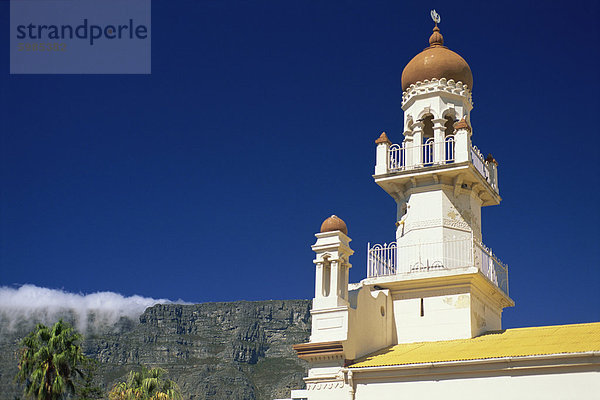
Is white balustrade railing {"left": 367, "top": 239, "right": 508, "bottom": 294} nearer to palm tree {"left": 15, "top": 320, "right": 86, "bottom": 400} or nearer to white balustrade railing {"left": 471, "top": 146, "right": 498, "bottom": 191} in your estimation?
white balustrade railing {"left": 471, "top": 146, "right": 498, "bottom": 191}

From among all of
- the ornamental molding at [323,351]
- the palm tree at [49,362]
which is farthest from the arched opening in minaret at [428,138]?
the palm tree at [49,362]

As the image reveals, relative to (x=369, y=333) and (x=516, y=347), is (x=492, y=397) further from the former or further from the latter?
(x=369, y=333)

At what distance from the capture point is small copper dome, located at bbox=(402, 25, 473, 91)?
115 ft

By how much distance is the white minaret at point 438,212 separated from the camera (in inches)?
1228

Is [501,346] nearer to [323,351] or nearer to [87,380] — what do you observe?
[323,351]

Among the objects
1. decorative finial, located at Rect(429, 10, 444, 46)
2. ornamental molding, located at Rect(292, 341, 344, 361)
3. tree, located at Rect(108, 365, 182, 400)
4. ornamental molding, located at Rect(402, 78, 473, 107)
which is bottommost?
tree, located at Rect(108, 365, 182, 400)

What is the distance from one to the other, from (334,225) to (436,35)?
459 inches

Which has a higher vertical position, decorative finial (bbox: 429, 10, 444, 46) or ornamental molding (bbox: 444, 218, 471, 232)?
decorative finial (bbox: 429, 10, 444, 46)

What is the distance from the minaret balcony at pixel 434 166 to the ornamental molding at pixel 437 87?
81.2 inches

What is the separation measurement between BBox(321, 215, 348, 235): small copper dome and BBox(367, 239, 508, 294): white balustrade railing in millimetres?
2544

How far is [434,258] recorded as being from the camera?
3222cm

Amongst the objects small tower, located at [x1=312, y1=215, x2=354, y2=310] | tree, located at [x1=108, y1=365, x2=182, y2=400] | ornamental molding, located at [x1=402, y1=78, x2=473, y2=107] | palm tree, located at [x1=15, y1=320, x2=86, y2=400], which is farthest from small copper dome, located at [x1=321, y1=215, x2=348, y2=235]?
tree, located at [x1=108, y1=365, x2=182, y2=400]

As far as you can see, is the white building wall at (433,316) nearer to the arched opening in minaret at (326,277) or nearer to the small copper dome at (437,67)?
the arched opening in minaret at (326,277)

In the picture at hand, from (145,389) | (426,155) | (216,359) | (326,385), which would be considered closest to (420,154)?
(426,155)
